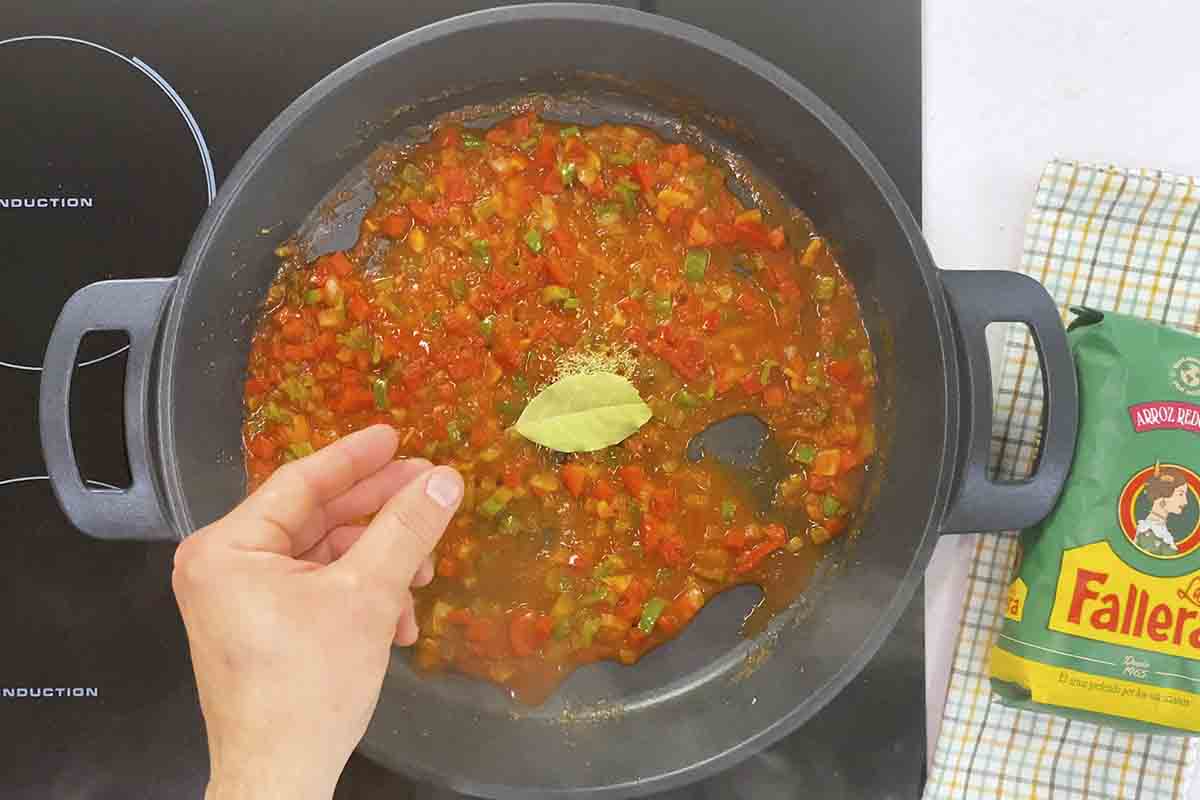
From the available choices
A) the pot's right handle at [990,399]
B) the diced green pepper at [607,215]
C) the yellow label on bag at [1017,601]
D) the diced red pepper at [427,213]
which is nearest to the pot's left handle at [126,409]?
the diced red pepper at [427,213]

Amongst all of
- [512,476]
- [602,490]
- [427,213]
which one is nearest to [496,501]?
[512,476]

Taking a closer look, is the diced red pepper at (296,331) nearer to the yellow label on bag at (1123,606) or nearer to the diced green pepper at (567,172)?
the diced green pepper at (567,172)

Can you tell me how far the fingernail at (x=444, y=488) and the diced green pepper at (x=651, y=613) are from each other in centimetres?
54

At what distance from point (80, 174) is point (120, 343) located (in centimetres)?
27

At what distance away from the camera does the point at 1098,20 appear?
1467mm

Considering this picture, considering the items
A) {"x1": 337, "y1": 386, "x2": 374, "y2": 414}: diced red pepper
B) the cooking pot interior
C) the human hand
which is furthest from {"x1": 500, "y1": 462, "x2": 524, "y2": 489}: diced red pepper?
the human hand

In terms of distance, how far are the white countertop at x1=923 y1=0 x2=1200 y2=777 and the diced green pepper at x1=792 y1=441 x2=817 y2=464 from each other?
1.17 feet

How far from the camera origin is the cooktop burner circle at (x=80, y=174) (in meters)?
1.40

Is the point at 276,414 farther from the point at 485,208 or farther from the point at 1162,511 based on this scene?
the point at 1162,511

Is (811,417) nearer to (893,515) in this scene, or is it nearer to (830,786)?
(893,515)

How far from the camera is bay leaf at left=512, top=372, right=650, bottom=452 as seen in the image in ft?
4.62

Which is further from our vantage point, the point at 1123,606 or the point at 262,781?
the point at 1123,606

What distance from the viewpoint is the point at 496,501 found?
1.43 m

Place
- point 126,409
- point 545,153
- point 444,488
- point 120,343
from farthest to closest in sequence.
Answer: point 545,153 → point 120,343 → point 126,409 → point 444,488
